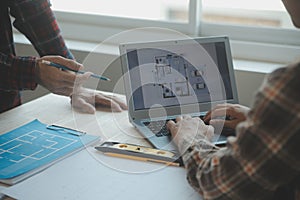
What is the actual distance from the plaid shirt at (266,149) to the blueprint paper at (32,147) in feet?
1.56

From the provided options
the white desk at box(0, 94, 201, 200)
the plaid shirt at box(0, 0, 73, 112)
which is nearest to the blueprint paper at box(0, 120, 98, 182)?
the white desk at box(0, 94, 201, 200)

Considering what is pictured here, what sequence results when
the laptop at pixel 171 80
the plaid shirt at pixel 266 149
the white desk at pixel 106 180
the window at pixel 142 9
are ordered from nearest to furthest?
the plaid shirt at pixel 266 149 → the white desk at pixel 106 180 → the laptop at pixel 171 80 → the window at pixel 142 9

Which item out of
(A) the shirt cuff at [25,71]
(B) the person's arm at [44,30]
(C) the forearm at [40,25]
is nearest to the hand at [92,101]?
(B) the person's arm at [44,30]

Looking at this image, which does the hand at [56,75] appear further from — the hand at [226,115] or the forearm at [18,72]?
the hand at [226,115]

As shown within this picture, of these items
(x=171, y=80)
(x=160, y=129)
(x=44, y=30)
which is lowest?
(x=160, y=129)

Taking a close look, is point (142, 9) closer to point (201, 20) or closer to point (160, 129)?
point (201, 20)

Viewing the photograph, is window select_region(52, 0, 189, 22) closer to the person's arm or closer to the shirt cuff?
the person's arm

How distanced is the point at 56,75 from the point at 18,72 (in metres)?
0.15

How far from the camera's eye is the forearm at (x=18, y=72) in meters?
1.50

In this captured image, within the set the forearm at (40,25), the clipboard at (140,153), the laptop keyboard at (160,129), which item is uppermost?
the forearm at (40,25)

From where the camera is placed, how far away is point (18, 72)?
1.51 metres

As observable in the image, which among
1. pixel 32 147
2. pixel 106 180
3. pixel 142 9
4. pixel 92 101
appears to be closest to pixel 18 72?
pixel 92 101

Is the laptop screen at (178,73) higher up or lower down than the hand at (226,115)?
higher up

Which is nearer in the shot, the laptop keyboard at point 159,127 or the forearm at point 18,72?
the laptop keyboard at point 159,127
